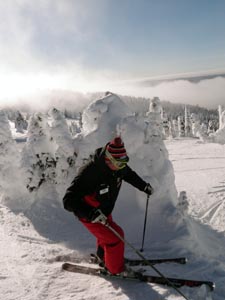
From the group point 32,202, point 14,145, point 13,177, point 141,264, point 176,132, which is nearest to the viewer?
point 141,264

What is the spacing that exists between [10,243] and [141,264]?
3299 millimetres

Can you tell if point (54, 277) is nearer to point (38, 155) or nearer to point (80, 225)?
point (80, 225)

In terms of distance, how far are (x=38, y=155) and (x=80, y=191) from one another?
757cm

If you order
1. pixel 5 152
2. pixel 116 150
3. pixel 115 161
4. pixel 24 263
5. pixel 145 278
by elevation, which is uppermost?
pixel 116 150

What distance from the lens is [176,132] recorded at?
293ft

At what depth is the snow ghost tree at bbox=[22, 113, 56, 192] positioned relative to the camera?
11250mm

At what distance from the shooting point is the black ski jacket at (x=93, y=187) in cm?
484

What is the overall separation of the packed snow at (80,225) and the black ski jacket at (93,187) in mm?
1350

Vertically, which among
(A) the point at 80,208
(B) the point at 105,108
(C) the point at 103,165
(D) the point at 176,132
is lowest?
(D) the point at 176,132

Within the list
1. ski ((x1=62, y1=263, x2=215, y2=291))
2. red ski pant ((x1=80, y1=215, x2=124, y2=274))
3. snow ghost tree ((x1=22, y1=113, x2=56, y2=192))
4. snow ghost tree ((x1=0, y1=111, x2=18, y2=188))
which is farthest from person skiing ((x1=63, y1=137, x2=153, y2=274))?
snow ghost tree ((x1=0, y1=111, x2=18, y2=188))

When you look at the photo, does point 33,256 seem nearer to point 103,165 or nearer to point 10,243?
point 10,243

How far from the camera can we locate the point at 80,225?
8430mm

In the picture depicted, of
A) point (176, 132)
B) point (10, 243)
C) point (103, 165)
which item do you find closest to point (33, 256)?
point (10, 243)

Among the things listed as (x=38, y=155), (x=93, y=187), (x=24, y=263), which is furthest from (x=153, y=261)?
(x=38, y=155)
